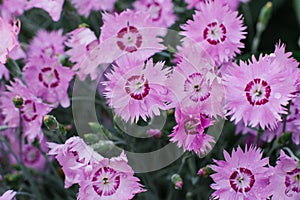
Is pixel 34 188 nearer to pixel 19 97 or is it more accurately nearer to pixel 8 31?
A: pixel 19 97

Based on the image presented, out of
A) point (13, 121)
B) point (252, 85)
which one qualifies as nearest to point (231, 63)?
point (252, 85)

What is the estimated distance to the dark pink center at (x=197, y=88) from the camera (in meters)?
0.97

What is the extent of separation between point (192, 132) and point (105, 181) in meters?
0.17

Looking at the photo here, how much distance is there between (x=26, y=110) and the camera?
1149mm

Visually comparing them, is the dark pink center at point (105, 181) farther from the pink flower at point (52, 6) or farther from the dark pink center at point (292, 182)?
the pink flower at point (52, 6)

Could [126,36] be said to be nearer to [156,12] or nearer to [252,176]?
[156,12]

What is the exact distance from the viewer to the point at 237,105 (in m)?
0.98

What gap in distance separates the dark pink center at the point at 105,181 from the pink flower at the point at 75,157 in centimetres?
3

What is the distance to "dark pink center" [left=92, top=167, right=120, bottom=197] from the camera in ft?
3.14

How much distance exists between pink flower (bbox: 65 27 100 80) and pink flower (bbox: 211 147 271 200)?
0.31m

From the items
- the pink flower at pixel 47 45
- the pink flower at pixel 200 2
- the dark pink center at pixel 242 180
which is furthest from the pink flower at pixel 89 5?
the dark pink center at pixel 242 180

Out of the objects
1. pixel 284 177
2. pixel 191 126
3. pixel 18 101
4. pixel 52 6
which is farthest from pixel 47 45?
pixel 284 177

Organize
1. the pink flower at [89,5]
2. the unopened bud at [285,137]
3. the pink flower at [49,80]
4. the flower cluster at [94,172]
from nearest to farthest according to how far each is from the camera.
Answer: the flower cluster at [94,172]
the unopened bud at [285,137]
the pink flower at [49,80]
the pink flower at [89,5]

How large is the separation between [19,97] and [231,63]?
1.31 feet
